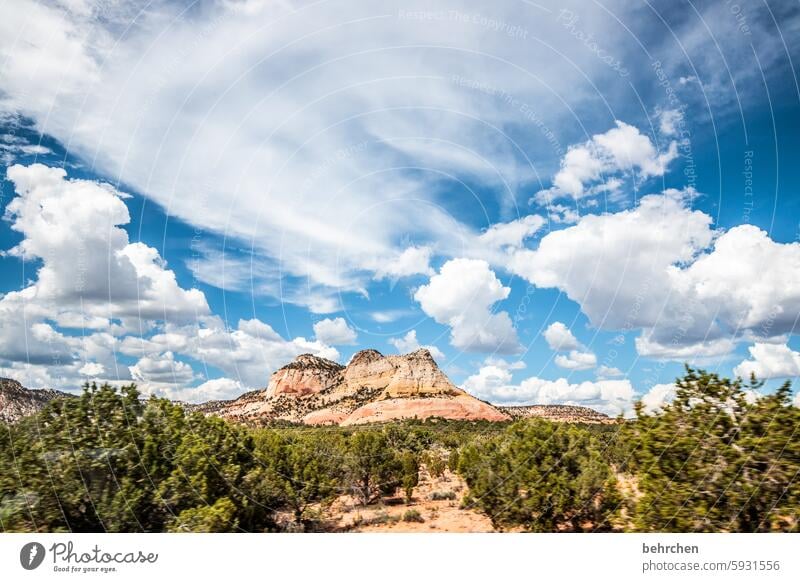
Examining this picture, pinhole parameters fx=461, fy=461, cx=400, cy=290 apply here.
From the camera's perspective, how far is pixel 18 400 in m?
13.5

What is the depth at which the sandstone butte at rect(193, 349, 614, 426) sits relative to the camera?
111688 mm

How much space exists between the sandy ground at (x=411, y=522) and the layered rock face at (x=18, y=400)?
13.2m

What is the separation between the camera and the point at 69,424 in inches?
448

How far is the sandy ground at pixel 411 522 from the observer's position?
68.0 feet

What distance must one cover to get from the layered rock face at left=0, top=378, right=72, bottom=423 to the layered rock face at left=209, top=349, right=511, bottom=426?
8823cm

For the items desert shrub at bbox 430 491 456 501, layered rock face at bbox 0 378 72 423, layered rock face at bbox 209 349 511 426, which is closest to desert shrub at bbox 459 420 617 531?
desert shrub at bbox 430 491 456 501

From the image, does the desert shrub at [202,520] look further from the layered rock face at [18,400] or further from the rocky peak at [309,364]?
the rocky peak at [309,364]

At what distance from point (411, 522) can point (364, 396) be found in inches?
4342

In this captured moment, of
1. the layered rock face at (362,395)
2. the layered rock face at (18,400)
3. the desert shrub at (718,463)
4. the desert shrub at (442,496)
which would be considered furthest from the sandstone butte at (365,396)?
the layered rock face at (18,400)

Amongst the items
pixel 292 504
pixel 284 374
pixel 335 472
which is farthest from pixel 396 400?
pixel 292 504

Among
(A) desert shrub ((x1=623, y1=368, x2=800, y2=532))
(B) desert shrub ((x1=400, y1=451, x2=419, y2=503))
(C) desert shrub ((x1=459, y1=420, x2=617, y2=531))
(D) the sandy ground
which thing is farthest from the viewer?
(B) desert shrub ((x1=400, y1=451, x2=419, y2=503))

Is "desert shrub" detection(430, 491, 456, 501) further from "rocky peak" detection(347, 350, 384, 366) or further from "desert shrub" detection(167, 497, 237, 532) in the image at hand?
"rocky peak" detection(347, 350, 384, 366)
